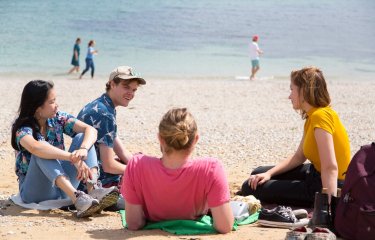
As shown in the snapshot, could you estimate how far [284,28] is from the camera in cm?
4256

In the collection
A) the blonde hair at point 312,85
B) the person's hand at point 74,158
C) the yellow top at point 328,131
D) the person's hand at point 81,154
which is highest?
the blonde hair at point 312,85

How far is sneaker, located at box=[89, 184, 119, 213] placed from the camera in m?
5.60

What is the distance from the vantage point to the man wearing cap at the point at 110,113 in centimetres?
606

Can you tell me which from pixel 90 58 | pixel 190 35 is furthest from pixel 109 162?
pixel 190 35

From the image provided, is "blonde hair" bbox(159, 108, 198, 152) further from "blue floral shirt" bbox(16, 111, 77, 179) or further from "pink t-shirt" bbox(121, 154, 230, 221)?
"blue floral shirt" bbox(16, 111, 77, 179)

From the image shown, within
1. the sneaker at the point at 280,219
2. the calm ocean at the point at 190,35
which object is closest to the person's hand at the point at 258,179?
the sneaker at the point at 280,219

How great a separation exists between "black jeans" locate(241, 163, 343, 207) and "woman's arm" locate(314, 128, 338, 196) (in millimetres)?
348

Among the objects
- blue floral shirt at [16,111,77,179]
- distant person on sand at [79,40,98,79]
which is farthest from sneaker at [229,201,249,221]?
distant person on sand at [79,40,98,79]

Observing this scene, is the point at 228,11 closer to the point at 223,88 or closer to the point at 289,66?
the point at 289,66

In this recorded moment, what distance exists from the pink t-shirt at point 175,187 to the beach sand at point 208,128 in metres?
0.20

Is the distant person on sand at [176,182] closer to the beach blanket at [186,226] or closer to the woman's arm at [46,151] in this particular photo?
the beach blanket at [186,226]

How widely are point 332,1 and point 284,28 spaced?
691 inches

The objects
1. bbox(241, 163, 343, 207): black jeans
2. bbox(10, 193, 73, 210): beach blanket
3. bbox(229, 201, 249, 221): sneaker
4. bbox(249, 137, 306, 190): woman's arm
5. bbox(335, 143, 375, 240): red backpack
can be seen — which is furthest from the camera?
bbox(249, 137, 306, 190): woman's arm

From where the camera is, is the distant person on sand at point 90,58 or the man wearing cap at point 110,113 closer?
the man wearing cap at point 110,113
